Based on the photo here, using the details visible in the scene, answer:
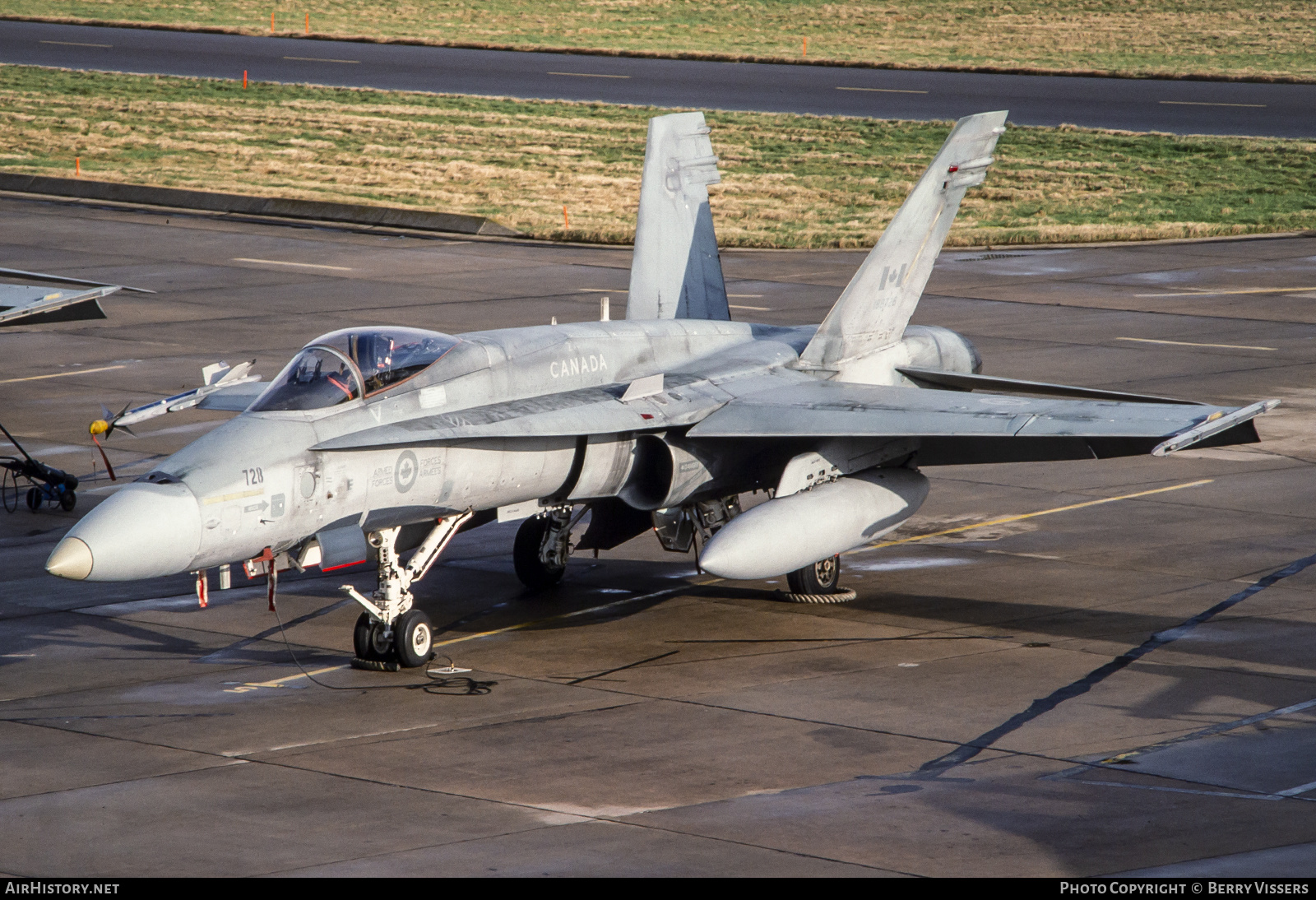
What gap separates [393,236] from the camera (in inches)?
1613

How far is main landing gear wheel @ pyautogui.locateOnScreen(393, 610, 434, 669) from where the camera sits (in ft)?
47.7

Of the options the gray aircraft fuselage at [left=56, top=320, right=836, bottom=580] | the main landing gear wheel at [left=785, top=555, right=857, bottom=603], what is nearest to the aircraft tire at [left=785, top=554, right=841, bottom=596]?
the main landing gear wheel at [left=785, top=555, right=857, bottom=603]

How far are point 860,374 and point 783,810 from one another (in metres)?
7.42

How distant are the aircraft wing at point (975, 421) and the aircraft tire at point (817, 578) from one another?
4.87ft

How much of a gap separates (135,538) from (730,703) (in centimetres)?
465

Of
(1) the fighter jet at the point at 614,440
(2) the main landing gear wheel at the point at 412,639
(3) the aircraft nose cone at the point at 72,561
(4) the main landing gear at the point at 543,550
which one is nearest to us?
(3) the aircraft nose cone at the point at 72,561

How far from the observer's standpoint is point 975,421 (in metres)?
15.7

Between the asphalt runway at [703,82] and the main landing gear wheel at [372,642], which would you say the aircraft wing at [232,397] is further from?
the asphalt runway at [703,82]

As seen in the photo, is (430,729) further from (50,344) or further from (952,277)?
(952,277)

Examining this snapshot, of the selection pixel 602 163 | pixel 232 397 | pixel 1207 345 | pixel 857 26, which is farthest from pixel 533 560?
pixel 857 26

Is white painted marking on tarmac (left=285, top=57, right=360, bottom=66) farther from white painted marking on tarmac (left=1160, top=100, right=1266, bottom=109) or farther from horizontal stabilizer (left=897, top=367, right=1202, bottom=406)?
horizontal stabilizer (left=897, top=367, right=1202, bottom=406)

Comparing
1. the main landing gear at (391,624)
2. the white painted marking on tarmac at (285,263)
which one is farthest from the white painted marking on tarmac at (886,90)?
the main landing gear at (391,624)

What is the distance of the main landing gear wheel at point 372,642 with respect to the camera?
48.0ft

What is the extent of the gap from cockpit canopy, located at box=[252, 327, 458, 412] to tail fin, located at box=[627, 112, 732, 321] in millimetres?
5181
